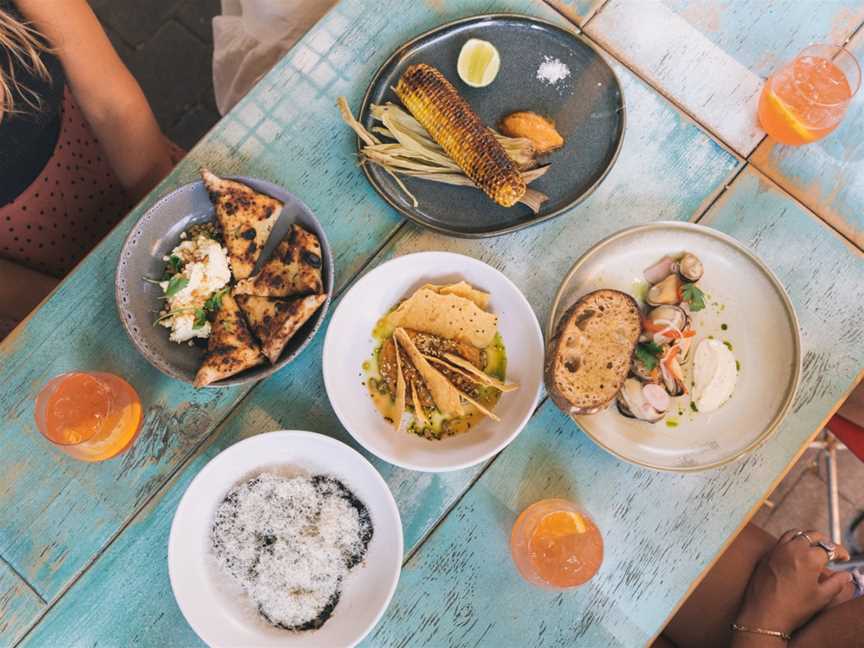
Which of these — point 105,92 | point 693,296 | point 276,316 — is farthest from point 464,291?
point 105,92

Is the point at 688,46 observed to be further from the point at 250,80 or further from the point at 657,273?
the point at 250,80

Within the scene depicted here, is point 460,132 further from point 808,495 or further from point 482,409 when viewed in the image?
point 808,495

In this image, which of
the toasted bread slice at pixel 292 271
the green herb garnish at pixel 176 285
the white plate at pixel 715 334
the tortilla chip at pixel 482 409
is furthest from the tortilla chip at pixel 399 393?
the green herb garnish at pixel 176 285

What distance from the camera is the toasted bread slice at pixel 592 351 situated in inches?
54.2

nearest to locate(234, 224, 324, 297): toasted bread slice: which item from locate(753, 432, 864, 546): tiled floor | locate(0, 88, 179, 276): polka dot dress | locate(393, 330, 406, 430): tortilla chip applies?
locate(393, 330, 406, 430): tortilla chip

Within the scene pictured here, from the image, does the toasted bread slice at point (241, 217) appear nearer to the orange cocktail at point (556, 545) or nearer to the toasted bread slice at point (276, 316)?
the toasted bread slice at point (276, 316)

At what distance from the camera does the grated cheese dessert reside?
4.63 ft

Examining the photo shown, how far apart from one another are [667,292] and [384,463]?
74 centimetres

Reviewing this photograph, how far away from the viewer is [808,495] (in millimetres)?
2494

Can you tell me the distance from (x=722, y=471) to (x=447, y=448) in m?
0.62

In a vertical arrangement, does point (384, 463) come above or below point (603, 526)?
below

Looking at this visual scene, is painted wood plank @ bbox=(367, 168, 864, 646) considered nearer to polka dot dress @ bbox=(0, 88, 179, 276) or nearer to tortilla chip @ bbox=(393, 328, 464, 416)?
tortilla chip @ bbox=(393, 328, 464, 416)

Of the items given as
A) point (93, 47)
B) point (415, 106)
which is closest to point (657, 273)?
point (415, 106)

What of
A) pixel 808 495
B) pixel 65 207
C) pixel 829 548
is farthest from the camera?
pixel 808 495
